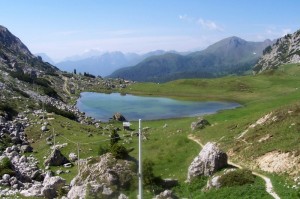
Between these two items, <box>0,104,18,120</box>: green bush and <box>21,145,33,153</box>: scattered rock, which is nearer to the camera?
<box>21,145,33,153</box>: scattered rock

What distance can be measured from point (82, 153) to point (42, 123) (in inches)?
854

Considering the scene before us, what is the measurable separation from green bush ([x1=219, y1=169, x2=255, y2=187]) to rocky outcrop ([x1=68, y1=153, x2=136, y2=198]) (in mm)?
8091

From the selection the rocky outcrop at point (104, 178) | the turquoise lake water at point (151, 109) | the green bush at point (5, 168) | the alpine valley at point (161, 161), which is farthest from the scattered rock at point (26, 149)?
the turquoise lake water at point (151, 109)

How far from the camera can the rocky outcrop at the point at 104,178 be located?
36062mm

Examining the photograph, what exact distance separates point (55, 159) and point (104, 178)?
2324 cm

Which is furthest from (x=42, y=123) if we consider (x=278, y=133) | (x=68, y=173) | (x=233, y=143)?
(x=278, y=133)

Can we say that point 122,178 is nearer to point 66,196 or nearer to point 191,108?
point 66,196

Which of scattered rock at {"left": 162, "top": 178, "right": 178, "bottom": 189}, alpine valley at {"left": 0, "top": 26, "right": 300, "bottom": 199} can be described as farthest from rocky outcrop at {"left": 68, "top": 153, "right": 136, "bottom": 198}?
A: scattered rock at {"left": 162, "top": 178, "right": 178, "bottom": 189}

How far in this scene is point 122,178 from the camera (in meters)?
37.7

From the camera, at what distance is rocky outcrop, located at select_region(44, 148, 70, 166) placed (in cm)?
5919

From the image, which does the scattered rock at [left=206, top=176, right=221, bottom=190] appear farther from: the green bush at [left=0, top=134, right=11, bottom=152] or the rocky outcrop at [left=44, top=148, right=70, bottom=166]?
the green bush at [left=0, top=134, right=11, bottom=152]

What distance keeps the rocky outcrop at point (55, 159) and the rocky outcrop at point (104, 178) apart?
1766cm

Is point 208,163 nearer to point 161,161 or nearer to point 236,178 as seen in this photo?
point 236,178

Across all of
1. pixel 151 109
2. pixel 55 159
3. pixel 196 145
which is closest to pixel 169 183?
pixel 196 145
